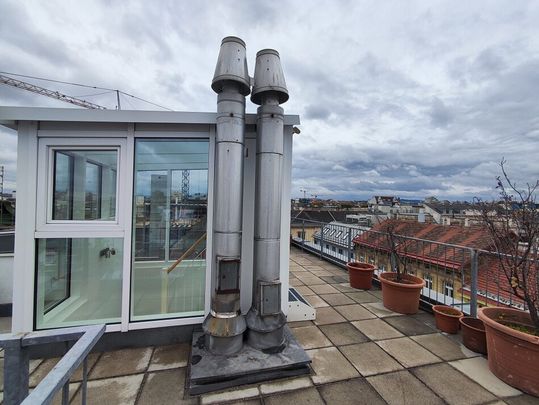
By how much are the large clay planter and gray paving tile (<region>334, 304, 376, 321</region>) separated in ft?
4.22

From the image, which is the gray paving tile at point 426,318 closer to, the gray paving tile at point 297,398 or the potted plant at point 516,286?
the potted plant at point 516,286

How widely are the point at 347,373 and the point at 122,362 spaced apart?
2047 mm

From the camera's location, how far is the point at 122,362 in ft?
7.52

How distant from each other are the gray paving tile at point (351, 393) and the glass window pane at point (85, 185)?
257cm

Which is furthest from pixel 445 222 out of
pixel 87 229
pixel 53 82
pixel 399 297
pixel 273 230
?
pixel 53 82

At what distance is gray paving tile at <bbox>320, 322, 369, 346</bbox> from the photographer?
269cm

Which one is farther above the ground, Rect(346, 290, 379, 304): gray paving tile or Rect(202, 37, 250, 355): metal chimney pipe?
Rect(202, 37, 250, 355): metal chimney pipe

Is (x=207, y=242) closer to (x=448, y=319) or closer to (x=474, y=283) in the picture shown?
(x=448, y=319)

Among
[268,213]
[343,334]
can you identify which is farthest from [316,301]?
[268,213]

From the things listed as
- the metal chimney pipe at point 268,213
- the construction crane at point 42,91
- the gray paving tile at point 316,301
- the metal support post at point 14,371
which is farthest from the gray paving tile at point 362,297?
the construction crane at point 42,91

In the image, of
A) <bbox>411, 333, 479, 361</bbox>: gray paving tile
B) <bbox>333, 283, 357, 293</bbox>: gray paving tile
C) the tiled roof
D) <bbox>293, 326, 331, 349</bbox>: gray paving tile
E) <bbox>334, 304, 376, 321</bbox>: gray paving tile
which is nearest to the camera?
<bbox>411, 333, 479, 361</bbox>: gray paving tile

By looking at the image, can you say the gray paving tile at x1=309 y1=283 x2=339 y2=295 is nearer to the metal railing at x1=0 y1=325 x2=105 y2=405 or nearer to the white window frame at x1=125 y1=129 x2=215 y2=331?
the white window frame at x1=125 y1=129 x2=215 y2=331

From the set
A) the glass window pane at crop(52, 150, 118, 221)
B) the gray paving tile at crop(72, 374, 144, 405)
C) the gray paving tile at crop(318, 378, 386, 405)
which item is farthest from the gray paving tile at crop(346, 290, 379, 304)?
the glass window pane at crop(52, 150, 118, 221)

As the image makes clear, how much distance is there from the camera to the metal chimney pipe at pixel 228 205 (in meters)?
2.26
